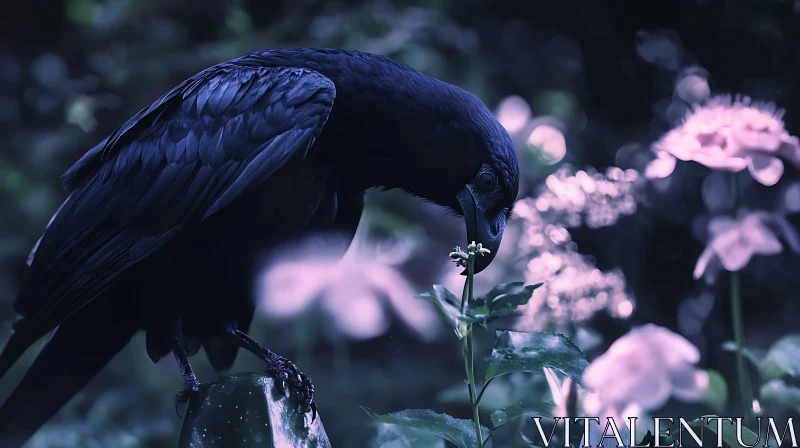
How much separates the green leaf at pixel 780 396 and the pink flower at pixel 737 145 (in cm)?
33

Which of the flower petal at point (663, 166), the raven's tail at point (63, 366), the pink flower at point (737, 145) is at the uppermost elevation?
the pink flower at point (737, 145)

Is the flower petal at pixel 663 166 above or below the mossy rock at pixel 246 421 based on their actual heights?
above

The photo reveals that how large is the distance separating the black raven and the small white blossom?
0.94 metres

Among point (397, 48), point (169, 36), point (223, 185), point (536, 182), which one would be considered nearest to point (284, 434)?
point (223, 185)

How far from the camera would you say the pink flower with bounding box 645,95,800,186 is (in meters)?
1.01

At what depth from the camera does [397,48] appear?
2.78 metres

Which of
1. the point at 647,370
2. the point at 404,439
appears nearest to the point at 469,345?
the point at 647,370

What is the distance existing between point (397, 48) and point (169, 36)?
1.05 meters

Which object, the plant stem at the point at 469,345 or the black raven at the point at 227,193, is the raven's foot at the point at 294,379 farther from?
the plant stem at the point at 469,345

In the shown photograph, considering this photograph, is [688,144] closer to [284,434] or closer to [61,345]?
[284,434]

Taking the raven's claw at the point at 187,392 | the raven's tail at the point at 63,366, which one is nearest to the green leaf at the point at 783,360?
the raven's claw at the point at 187,392

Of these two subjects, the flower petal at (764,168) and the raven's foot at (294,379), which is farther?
the raven's foot at (294,379)

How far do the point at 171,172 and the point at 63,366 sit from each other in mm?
533

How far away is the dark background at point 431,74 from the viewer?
249 centimetres
